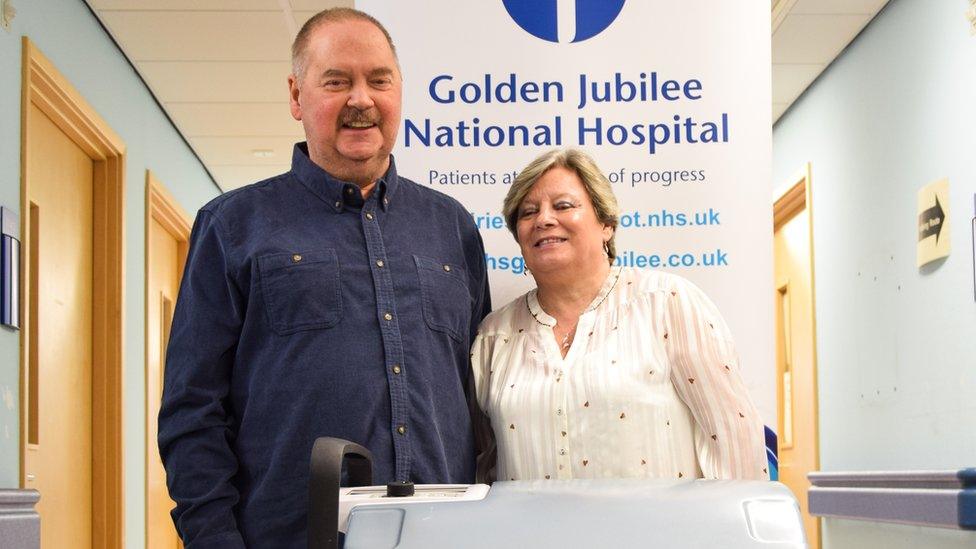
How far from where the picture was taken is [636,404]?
196cm

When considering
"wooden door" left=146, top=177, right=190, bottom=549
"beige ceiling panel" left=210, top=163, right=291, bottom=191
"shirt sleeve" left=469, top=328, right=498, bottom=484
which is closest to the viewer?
"shirt sleeve" left=469, top=328, right=498, bottom=484

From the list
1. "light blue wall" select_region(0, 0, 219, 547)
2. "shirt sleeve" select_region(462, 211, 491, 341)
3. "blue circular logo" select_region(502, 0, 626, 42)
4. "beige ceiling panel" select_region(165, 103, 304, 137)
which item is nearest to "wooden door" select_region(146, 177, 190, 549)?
"light blue wall" select_region(0, 0, 219, 547)

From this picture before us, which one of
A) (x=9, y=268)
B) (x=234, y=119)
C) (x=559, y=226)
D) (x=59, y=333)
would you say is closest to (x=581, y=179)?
(x=559, y=226)

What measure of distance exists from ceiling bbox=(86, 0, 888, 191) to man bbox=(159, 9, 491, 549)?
2.86 metres

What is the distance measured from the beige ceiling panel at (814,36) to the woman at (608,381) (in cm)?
302

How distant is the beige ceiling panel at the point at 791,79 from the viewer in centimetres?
547

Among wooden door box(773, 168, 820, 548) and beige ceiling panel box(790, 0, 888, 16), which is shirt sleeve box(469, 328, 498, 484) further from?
wooden door box(773, 168, 820, 548)

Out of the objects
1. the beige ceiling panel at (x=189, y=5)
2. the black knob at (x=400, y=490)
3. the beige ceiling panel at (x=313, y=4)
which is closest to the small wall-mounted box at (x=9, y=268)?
the beige ceiling panel at (x=189, y=5)

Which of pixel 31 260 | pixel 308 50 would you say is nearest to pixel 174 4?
pixel 31 260

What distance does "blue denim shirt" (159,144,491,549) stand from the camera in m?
1.78

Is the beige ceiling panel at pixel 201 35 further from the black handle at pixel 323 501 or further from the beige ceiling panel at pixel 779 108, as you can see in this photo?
the black handle at pixel 323 501

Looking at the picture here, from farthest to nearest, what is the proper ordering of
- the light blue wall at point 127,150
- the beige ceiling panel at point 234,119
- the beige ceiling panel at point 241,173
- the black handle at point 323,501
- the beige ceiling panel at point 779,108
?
the beige ceiling panel at point 241,173
the beige ceiling panel at point 779,108
the beige ceiling panel at point 234,119
the light blue wall at point 127,150
the black handle at point 323,501

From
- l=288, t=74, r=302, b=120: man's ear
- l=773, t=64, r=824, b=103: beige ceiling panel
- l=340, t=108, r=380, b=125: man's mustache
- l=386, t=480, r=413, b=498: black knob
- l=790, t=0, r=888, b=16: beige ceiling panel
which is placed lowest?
l=386, t=480, r=413, b=498: black knob

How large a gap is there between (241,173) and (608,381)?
575 centimetres
